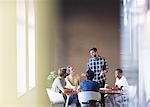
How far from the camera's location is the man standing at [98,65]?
95.7 inches

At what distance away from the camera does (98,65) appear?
244 cm

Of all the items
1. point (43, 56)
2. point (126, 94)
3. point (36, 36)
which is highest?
point (36, 36)

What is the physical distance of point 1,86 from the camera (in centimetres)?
257

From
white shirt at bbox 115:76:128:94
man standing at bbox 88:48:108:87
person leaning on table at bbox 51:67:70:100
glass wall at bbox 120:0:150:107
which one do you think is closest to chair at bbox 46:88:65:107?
person leaning on table at bbox 51:67:70:100

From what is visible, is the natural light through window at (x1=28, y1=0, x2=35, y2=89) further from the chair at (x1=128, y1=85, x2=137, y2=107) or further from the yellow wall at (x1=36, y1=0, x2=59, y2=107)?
the chair at (x1=128, y1=85, x2=137, y2=107)

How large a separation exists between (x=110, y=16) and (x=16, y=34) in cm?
89

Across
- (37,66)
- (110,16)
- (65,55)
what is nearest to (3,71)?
(37,66)

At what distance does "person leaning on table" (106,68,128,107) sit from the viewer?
2.42 meters

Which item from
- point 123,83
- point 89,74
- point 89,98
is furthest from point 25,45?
point 123,83

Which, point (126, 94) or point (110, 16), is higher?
point (110, 16)

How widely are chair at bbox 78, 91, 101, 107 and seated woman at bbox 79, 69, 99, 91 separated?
37mm

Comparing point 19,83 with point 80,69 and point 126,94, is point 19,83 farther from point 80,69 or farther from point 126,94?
point 126,94

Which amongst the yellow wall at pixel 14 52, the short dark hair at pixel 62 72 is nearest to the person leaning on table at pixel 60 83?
the short dark hair at pixel 62 72

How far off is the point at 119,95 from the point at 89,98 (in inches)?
10.8
